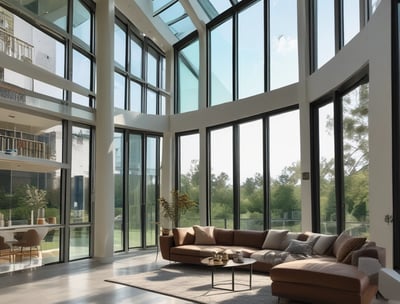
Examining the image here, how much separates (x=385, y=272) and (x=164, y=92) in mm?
11283

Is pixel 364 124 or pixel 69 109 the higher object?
pixel 69 109

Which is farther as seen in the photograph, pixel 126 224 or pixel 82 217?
pixel 126 224

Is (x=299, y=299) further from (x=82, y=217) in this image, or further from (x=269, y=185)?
(x=82, y=217)

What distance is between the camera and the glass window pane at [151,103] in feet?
41.6

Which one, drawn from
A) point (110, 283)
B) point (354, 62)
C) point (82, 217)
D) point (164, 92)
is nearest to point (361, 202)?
point (354, 62)

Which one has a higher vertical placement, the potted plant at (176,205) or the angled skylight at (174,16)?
the angled skylight at (174,16)

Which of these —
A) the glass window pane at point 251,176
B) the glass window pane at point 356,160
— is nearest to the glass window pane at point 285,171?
the glass window pane at point 251,176

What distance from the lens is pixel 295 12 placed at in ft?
32.0

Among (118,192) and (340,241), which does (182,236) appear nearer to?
(118,192)

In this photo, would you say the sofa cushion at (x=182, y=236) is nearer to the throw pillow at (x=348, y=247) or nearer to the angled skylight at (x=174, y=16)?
the throw pillow at (x=348, y=247)

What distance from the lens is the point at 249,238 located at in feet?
30.2

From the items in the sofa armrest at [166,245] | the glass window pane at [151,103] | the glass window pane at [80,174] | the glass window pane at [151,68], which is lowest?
the sofa armrest at [166,245]

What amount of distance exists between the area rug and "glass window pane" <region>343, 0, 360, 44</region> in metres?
4.52

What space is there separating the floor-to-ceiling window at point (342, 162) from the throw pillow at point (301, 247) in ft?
2.45
